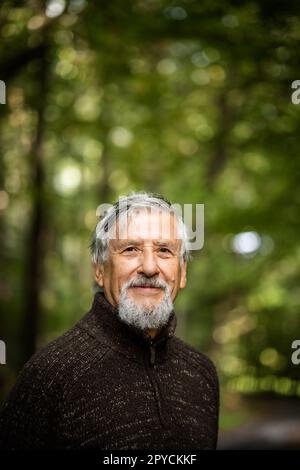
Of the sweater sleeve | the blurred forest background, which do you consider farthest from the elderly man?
the blurred forest background

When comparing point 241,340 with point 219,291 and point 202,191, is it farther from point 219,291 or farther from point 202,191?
point 202,191

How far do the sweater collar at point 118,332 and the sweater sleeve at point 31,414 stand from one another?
0.98 ft

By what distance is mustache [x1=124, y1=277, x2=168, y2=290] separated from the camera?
6.84ft

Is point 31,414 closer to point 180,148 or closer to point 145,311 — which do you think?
point 145,311

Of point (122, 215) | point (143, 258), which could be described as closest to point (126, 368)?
point (143, 258)

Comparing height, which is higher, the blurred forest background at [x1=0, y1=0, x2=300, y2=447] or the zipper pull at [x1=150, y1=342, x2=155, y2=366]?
the blurred forest background at [x1=0, y1=0, x2=300, y2=447]

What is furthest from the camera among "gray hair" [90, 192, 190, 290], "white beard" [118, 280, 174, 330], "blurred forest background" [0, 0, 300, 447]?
"blurred forest background" [0, 0, 300, 447]

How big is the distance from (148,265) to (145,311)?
0.20 meters

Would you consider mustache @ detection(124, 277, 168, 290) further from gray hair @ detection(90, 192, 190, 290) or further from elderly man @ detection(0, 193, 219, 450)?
gray hair @ detection(90, 192, 190, 290)

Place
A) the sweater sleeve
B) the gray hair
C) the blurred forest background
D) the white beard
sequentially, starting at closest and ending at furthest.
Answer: the sweater sleeve < the white beard < the gray hair < the blurred forest background

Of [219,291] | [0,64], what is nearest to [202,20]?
[0,64]

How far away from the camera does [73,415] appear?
6.08ft

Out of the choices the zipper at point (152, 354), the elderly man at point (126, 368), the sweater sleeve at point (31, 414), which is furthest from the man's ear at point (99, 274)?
the sweater sleeve at point (31, 414)
